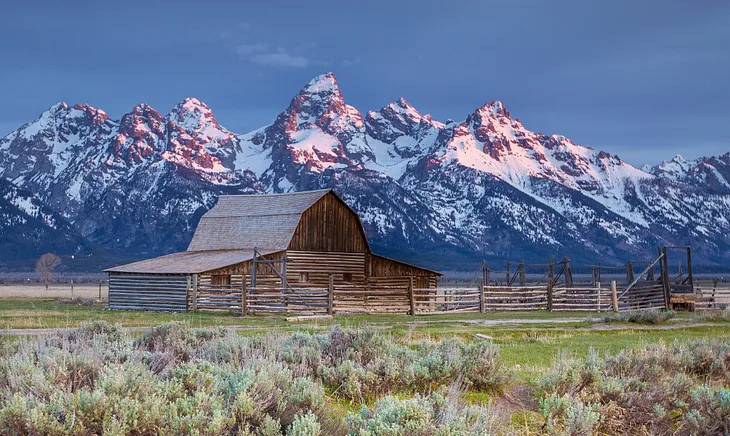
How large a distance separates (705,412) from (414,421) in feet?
14.9

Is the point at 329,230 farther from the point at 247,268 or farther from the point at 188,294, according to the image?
the point at 188,294

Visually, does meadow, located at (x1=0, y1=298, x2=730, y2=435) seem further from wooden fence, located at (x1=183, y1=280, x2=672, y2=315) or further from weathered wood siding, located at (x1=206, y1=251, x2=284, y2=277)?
weathered wood siding, located at (x1=206, y1=251, x2=284, y2=277)

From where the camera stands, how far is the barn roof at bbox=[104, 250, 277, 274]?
123ft

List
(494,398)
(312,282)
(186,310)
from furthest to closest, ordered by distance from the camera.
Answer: (312,282), (186,310), (494,398)

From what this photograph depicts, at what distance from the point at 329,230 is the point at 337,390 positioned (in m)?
33.2

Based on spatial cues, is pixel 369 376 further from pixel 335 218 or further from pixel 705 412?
pixel 335 218

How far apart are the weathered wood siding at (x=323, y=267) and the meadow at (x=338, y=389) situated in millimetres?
26335

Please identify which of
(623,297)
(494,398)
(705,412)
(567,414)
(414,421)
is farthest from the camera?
(623,297)

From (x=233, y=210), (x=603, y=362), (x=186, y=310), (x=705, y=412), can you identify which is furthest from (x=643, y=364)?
(x=233, y=210)

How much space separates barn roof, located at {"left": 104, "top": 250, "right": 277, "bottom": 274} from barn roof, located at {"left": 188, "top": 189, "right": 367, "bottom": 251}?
1164mm

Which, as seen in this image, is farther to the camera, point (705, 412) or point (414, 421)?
point (705, 412)

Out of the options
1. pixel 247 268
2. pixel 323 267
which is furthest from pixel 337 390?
pixel 323 267

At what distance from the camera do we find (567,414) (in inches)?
350

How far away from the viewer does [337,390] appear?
32.3 ft
